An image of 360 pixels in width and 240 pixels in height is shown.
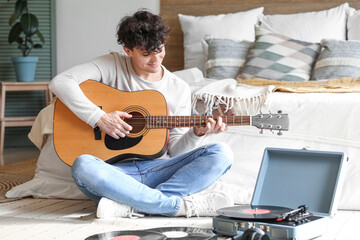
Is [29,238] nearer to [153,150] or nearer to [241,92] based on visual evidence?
[153,150]

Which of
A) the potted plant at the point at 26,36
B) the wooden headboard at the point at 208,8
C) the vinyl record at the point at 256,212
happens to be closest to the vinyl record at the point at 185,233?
the vinyl record at the point at 256,212

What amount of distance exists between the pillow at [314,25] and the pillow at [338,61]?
0.35 m

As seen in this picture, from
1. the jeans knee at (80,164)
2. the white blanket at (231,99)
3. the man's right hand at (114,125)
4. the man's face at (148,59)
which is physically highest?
the man's face at (148,59)

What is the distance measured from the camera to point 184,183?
2.09 m

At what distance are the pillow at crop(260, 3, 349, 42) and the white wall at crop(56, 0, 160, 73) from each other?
4.01 feet

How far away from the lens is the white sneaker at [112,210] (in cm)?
199

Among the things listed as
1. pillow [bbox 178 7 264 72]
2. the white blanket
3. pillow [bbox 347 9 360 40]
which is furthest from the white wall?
the white blanket

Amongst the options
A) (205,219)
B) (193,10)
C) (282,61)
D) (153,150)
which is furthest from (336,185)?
(193,10)

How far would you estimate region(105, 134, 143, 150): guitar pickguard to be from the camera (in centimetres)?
213

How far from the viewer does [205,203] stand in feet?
6.79

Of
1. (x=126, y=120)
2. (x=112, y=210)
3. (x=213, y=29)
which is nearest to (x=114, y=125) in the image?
(x=126, y=120)

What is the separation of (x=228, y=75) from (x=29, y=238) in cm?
203

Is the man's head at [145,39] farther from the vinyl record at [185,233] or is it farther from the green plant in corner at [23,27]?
the green plant in corner at [23,27]

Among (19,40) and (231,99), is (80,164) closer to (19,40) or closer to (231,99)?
(231,99)
